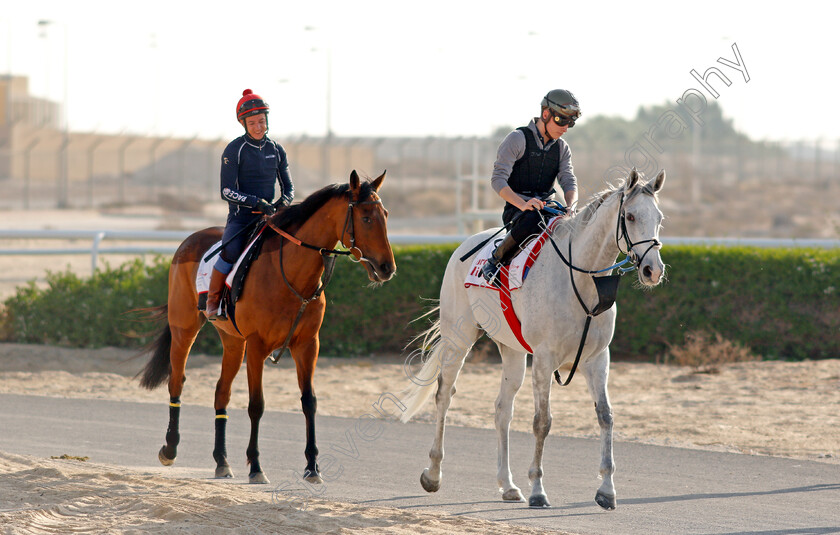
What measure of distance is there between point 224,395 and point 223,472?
66 cm

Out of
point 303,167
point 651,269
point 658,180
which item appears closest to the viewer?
point 651,269

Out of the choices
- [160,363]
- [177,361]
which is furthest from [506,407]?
[160,363]

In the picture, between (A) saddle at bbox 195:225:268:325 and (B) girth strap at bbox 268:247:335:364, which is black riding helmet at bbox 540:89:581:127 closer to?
(B) girth strap at bbox 268:247:335:364

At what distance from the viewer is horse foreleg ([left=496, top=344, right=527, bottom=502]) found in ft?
23.5

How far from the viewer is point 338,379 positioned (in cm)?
1284

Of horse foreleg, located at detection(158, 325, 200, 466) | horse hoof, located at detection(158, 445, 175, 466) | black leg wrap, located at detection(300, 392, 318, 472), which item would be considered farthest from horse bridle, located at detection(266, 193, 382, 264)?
horse hoof, located at detection(158, 445, 175, 466)

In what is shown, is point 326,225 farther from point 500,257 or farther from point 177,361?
point 177,361

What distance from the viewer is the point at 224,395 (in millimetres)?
8078

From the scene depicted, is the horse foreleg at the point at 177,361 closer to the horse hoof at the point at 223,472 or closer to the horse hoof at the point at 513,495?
the horse hoof at the point at 223,472

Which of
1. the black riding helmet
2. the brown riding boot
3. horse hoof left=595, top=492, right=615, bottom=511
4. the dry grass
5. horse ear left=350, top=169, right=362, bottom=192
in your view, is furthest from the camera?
the dry grass

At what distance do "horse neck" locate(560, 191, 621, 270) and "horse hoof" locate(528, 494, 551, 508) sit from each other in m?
1.54

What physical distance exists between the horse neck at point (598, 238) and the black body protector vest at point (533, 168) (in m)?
0.62

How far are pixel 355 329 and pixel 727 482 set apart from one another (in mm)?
7392

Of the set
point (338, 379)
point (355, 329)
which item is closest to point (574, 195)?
point (338, 379)
